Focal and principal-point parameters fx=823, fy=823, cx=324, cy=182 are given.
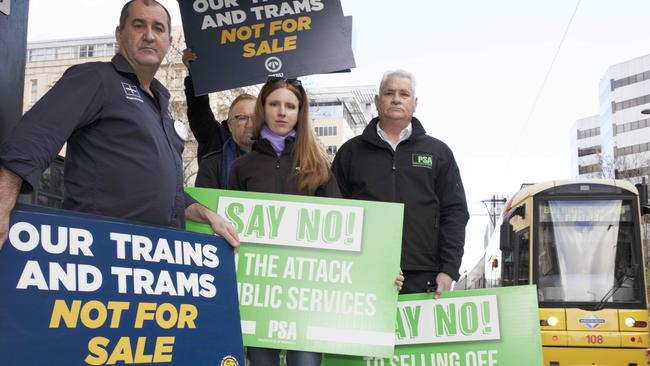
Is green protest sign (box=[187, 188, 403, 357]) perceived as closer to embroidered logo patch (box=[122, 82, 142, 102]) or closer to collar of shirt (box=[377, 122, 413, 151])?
embroidered logo patch (box=[122, 82, 142, 102])

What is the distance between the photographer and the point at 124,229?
309 centimetres

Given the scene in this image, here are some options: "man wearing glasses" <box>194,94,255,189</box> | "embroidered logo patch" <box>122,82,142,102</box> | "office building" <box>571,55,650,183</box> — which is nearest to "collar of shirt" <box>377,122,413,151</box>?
"man wearing glasses" <box>194,94,255,189</box>

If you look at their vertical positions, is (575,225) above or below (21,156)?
above

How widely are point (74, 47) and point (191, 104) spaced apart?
80509 mm


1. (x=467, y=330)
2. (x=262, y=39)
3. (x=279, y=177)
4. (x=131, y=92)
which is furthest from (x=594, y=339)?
(x=131, y=92)

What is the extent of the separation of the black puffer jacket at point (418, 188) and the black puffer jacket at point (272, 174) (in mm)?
698

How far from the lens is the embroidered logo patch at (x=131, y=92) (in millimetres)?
3348

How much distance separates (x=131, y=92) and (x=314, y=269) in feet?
4.24

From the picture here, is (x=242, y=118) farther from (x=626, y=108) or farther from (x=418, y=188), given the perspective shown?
Answer: (x=626, y=108)

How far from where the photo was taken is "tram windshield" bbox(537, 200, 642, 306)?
42.1ft

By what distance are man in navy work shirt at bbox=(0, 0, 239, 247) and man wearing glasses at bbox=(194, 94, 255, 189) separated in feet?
5.28

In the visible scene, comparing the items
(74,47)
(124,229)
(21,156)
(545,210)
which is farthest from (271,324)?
(74,47)

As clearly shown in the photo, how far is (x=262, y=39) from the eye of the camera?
5.20 metres

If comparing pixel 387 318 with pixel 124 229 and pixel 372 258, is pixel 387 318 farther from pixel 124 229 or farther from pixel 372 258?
pixel 124 229
